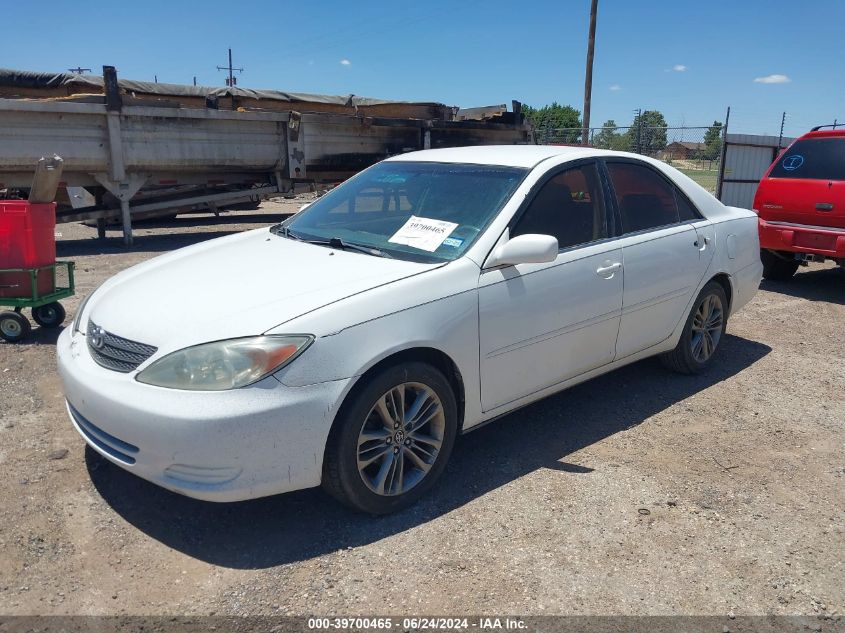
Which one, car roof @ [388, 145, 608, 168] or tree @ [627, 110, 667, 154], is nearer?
car roof @ [388, 145, 608, 168]

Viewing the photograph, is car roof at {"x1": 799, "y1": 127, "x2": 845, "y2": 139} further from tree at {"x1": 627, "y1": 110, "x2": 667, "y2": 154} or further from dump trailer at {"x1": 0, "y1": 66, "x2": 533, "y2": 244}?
tree at {"x1": 627, "y1": 110, "x2": 667, "y2": 154}

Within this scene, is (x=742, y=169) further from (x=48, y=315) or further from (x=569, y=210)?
(x=48, y=315)

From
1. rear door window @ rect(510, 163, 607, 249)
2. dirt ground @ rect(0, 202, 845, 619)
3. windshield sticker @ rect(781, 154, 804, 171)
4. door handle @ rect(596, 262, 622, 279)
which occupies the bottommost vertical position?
dirt ground @ rect(0, 202, 845, 619)

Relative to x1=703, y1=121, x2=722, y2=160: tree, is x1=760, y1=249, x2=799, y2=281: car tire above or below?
below

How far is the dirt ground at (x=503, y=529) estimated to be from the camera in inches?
103

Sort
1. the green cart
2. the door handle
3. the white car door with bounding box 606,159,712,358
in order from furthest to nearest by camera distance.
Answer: the green cart, the white car door with bounding box 606,159,712,358, the door handle

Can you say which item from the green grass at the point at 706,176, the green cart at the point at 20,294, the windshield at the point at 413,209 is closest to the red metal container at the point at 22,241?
the green cart at the point at 20,294

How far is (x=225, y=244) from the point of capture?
4086 mm

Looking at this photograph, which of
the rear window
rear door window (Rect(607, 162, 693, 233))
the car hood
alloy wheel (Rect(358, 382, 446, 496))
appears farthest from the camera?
the rear window

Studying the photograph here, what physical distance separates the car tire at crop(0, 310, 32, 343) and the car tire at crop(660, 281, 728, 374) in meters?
4.97

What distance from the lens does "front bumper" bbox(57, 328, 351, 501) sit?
2.61 meters

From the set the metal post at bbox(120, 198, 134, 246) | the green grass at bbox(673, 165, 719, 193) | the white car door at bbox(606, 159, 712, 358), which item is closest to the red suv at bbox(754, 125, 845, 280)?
the white car door at bbox(606, 159, 712, 358)

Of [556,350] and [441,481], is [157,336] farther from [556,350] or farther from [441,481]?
[556,350]

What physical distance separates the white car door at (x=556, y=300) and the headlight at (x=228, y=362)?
1.01 m
